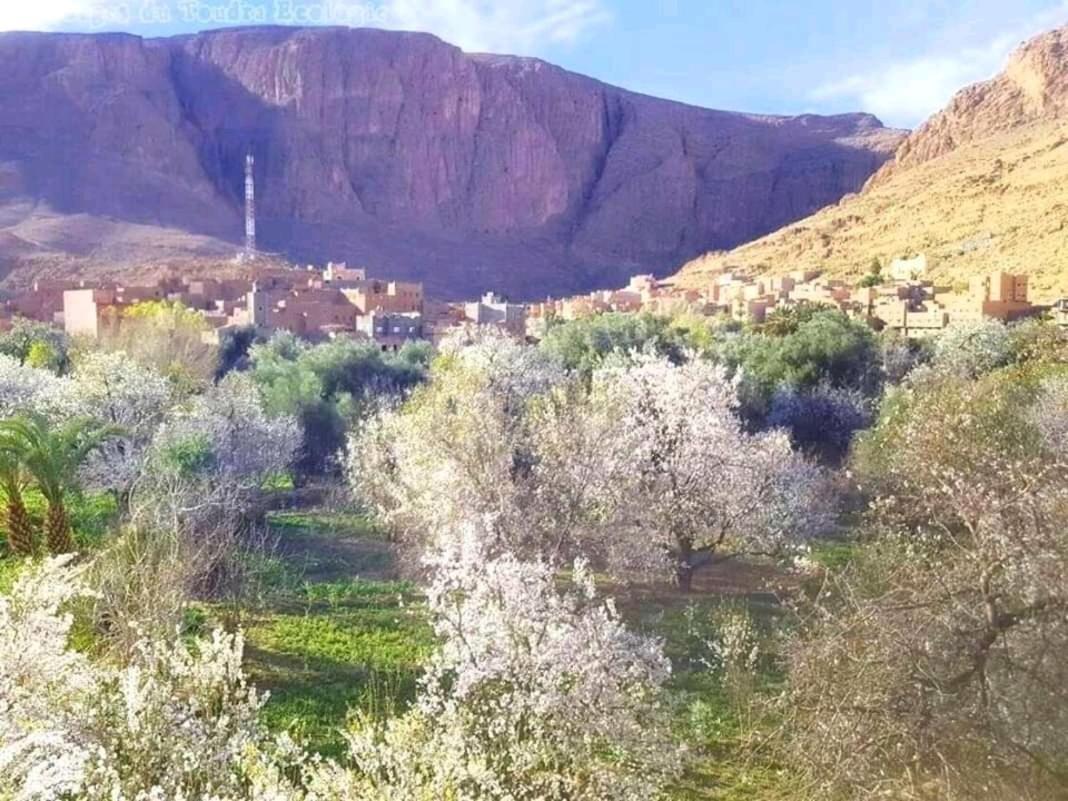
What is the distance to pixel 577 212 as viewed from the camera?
109375mm

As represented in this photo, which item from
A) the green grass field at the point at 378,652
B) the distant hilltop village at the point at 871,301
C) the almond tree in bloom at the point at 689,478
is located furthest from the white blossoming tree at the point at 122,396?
the distant hilltop village at the point at 871,301

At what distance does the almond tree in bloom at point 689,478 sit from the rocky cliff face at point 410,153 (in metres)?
70.3

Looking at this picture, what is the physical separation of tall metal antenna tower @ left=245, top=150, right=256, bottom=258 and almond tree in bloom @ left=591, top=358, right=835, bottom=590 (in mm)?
64442

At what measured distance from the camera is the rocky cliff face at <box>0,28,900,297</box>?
8912 centimetres

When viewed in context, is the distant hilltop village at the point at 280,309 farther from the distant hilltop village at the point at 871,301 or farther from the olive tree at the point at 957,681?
the olive tree at the point at 957,681

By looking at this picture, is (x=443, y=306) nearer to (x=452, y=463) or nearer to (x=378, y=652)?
(x=452, y=463)

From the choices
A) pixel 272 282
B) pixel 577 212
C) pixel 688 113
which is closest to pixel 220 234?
pixel 272 282

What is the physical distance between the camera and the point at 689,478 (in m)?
13.3

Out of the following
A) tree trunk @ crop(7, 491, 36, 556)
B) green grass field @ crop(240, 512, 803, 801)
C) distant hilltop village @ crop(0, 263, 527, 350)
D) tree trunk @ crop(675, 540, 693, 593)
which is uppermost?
distant hilltop village @ crop(0, 263, 527, 350)

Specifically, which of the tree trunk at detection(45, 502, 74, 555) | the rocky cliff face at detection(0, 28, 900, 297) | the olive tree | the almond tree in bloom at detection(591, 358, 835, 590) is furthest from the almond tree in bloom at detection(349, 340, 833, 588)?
the rocky cliff face at detection(0, 28, 900, 297)

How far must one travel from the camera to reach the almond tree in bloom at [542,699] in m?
6.79

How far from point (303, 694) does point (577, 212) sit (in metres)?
102

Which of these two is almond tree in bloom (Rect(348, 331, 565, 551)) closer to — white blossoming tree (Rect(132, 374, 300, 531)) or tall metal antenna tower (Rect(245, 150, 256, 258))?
white blossoming tree (Rect(132, 374, 300, 531))

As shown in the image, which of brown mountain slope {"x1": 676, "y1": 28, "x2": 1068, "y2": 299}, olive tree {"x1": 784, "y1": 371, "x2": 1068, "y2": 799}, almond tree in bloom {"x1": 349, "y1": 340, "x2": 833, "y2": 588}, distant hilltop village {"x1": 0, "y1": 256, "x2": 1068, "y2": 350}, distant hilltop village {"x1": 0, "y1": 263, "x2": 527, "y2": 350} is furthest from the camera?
brown mountain slope {"x1": 676, "y1": 28, "x2": 1068, "y2": 299}
